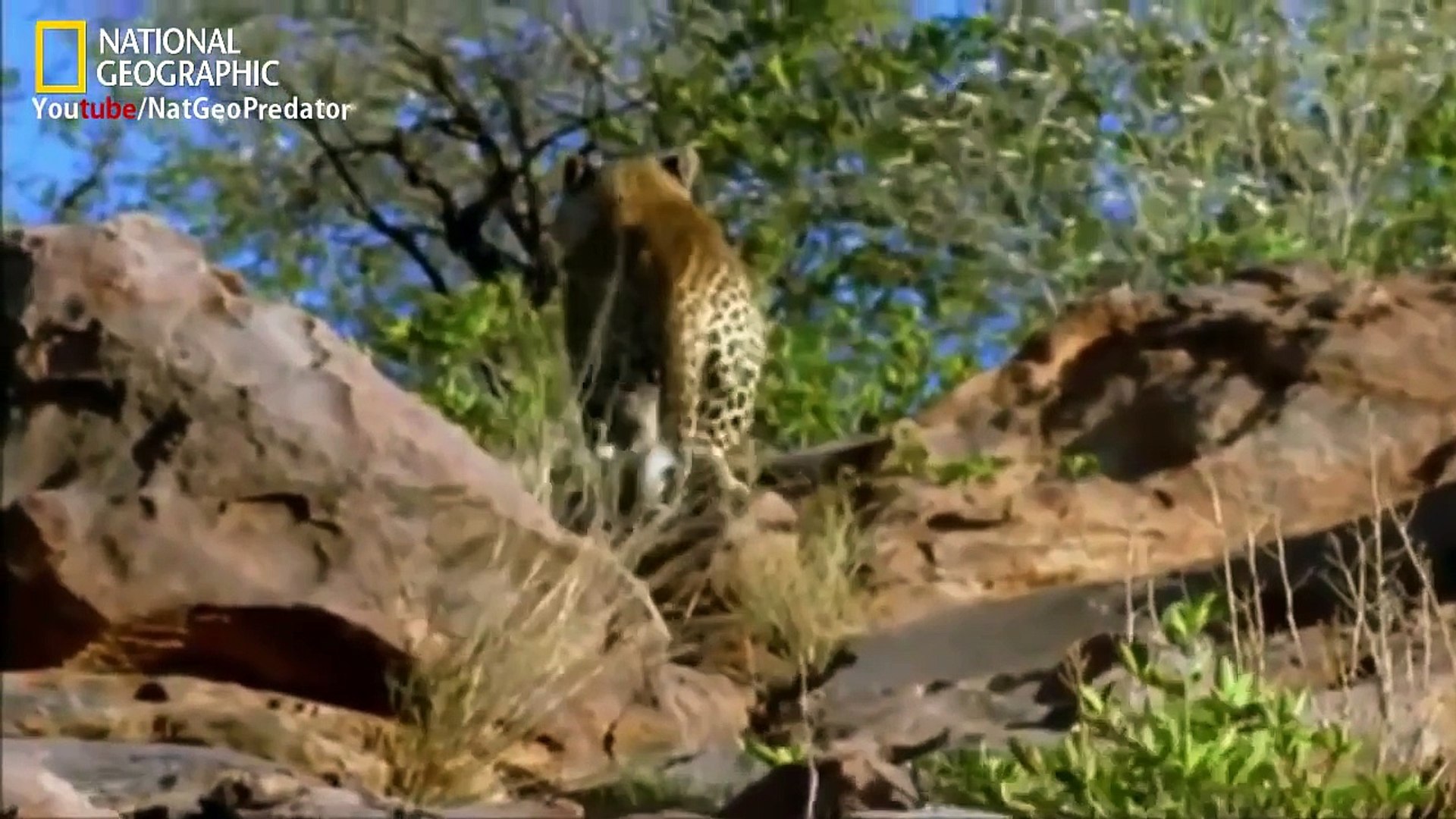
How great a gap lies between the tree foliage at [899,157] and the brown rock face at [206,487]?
4.11 metres

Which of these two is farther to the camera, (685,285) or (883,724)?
(685,285)

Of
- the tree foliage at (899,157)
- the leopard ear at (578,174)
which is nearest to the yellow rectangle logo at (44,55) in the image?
the leopard ear at (578,174)

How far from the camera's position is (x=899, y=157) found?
30.9 ft

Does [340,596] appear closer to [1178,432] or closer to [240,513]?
[240,513]

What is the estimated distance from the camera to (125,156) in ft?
21.0

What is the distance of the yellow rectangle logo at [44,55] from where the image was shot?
11.8 ft

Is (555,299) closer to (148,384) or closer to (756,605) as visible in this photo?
(756,605)

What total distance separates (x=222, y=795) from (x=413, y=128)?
7.00 m

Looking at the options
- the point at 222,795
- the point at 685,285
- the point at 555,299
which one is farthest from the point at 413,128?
the point at 222,795

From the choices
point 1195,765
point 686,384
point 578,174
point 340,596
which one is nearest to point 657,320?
point 686,384

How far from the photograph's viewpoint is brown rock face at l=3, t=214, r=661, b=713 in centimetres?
395

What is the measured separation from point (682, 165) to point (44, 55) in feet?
12.6

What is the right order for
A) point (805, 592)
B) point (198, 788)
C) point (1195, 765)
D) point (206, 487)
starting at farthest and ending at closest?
point (805, 592) → point (206, 487) → point (198, 788) → point (1195, 765)

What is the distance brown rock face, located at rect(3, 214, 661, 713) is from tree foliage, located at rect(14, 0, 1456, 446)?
4.11 meters
